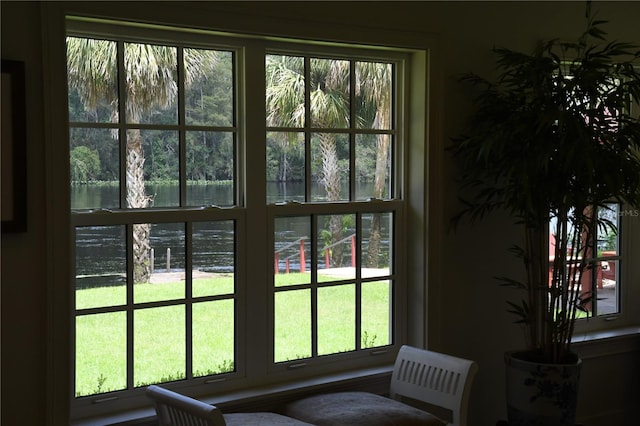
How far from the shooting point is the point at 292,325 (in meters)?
3.51

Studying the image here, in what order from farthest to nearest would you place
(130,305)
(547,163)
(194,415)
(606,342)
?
(606,342) < (547,163) < (130,305) < (194,415)

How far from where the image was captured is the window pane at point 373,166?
12.1ft

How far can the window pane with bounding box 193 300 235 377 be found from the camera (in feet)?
10.7

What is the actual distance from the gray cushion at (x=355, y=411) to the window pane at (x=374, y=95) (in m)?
1.27

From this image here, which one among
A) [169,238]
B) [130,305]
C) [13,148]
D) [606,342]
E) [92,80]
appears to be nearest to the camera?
[13,148]

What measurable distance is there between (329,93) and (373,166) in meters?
0.43

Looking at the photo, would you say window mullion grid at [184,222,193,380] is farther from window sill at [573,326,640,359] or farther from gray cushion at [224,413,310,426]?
window sill at [573,326,640,359]

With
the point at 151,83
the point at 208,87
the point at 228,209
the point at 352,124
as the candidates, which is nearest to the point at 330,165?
the point at 352,124

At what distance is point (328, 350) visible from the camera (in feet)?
11.9

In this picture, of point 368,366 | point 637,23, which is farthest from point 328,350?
point 637,23

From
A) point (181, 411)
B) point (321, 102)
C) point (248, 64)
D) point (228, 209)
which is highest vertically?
point (248, 64)

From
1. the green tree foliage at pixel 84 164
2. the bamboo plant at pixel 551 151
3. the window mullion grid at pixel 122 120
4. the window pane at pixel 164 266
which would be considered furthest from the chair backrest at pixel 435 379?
the green tree foliage at pixel 84 164

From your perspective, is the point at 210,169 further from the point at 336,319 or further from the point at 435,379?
the point at 435,379

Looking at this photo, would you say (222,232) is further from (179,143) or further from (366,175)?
(366,175)
